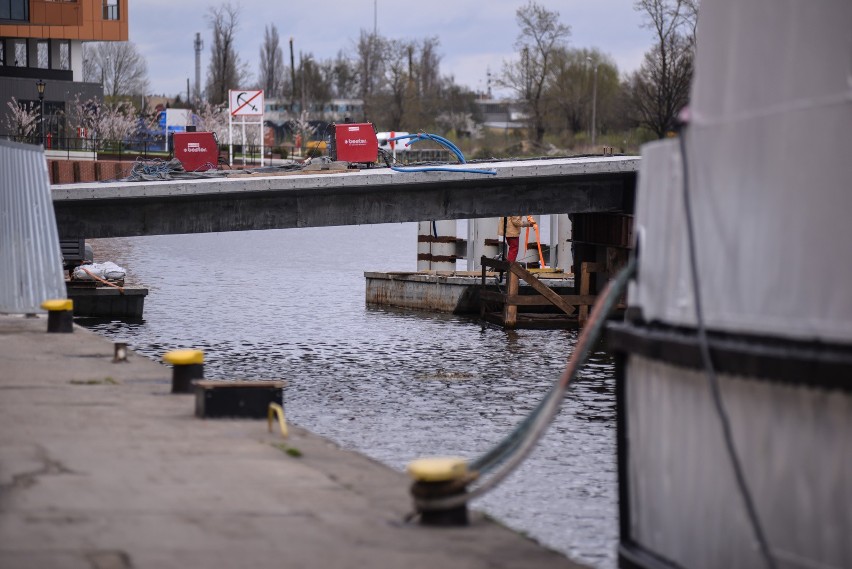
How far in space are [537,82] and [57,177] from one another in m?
83.5

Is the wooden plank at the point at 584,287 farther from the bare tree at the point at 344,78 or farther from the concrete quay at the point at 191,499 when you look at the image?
the bare tree at the point at 344,78

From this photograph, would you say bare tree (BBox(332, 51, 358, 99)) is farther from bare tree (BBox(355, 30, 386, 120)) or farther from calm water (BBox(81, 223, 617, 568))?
calm water (BBox(81, 223, 617, 568))

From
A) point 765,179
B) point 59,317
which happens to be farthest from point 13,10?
point 765,179

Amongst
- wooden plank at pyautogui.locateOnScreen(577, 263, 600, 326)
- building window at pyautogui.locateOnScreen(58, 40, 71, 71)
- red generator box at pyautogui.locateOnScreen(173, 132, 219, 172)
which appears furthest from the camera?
building window at pyautogui.locateOnScreen(58, 40, 71, 71)

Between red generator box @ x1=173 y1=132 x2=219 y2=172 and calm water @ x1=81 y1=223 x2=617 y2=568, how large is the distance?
12.9 ft

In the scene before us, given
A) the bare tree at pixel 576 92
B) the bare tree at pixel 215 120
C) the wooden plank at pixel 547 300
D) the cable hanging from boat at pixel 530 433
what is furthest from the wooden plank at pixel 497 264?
the bare tree at pixel 576 92

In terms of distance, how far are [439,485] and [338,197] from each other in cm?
1994

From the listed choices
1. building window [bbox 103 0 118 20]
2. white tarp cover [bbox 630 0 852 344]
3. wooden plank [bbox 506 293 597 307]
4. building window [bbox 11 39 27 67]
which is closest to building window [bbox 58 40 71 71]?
building window [bbox 11 39 27 67]

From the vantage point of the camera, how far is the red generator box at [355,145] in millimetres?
28656

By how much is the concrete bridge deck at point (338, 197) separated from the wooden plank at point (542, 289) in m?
3.24

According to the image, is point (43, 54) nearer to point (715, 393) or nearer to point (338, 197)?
point (338, 197)

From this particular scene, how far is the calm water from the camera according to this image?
14172 millimetres

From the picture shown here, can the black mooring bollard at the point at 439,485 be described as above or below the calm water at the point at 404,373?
above

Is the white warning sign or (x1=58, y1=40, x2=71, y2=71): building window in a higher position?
(x1=58, y1=40, x2=71, y2=71): building window
